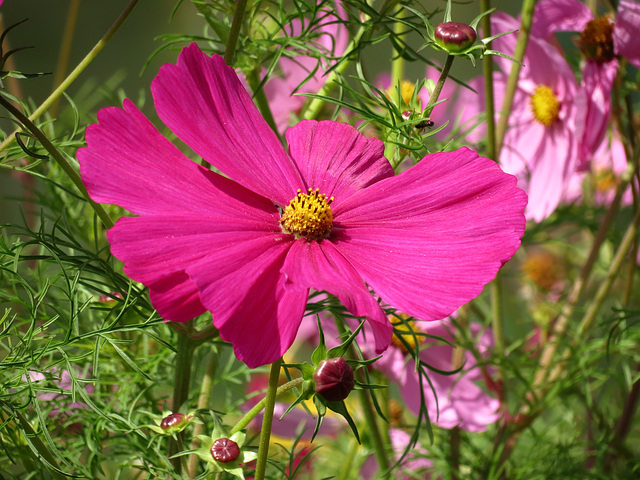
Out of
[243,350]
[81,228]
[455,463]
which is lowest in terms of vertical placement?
[455,463]

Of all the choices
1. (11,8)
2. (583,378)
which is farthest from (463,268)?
(11,8)

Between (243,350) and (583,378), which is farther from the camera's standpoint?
(583,378)

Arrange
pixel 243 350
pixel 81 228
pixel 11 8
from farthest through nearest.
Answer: pixel 11 8, pixel 81 228, pixel 243 350

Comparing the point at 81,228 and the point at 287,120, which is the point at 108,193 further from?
the point at 287,120

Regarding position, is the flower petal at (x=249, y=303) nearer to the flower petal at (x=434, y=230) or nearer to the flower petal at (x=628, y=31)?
the flower petal at (x=434, y=230)

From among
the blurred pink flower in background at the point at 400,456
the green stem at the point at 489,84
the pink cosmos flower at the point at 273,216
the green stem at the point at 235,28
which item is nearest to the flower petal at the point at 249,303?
the pink cosmos flower at the point at 273,216

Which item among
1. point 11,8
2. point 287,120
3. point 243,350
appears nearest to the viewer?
point 243,350
